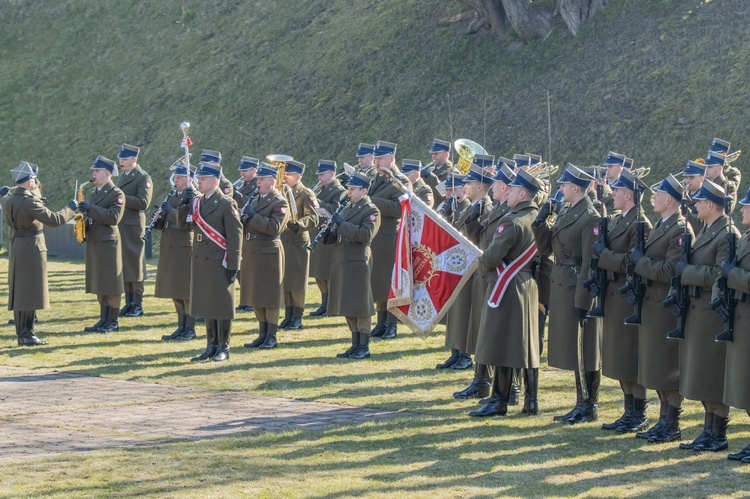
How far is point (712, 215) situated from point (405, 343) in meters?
6.53

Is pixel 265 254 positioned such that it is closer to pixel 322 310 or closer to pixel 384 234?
pixel 384 234

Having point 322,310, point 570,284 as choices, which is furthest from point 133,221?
point 570,284

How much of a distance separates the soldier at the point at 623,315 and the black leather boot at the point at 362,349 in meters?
4.40

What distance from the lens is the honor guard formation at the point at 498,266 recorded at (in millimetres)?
9578

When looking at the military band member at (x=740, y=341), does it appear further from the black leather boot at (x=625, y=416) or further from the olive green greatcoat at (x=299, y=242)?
the olive green greatcoat at (x=299, y=242)

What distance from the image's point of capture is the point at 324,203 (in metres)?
17.2

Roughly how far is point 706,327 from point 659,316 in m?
0.57

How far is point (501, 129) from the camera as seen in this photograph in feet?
88.8

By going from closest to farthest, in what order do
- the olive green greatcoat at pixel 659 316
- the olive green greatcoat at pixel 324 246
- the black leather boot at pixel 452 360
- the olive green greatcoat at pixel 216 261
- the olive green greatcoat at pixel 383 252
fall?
the olive green greatcoat at pixel 659 316
the black leather boot at pixel 452 360
the olive green greatcoat at pixel 216 261
the olive green greatcoat at pixel 383 252
the olive green greatcoat at pixel 324 246

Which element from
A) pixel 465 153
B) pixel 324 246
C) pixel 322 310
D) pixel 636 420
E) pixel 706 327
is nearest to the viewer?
pixel 706 327

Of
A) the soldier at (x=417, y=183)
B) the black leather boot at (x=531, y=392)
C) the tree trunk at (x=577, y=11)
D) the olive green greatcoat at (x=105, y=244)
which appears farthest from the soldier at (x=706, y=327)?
the tree trunk at (x=577, y=11)

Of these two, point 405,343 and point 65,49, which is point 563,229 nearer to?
point 405,343

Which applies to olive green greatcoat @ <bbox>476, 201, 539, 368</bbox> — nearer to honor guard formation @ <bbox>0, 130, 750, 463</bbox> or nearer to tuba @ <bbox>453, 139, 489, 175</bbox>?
honor guard formation @ <bbox>0, 130, 750, 463</bbox>

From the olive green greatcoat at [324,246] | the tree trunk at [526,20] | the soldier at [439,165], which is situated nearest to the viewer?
the olive green greatcoat at [324,246]
